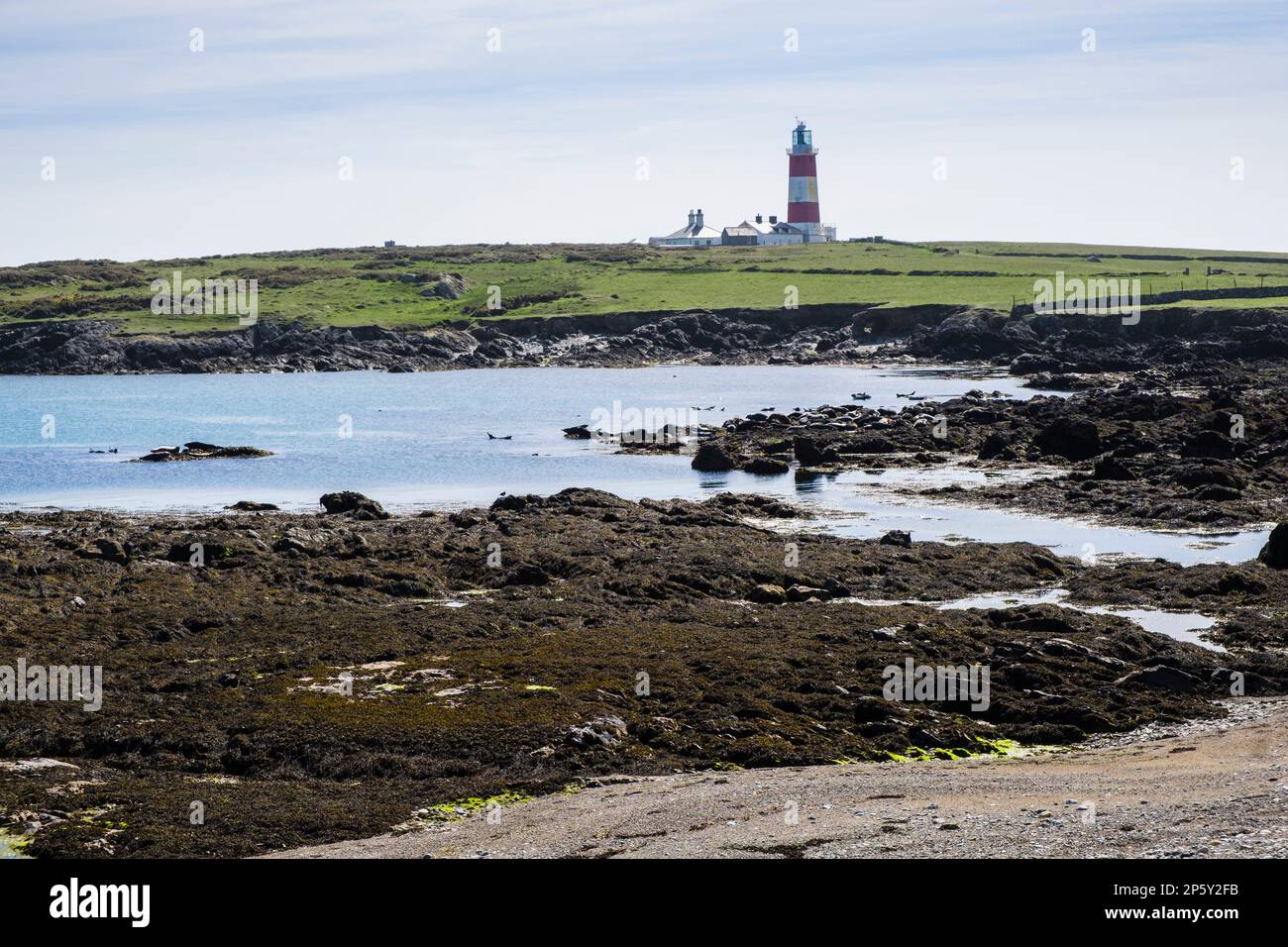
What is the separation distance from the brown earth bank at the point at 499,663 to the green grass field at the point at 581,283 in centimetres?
11139

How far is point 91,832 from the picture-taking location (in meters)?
20.7

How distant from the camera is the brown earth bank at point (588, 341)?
463 feet

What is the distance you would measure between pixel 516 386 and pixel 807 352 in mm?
35941

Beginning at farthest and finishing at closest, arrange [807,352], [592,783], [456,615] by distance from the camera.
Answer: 1. [807,352]
2. [456,615]
3. [592,783]

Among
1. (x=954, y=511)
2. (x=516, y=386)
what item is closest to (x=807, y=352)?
(x=516, y=386)

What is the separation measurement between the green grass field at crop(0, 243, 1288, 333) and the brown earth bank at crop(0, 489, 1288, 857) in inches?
4386

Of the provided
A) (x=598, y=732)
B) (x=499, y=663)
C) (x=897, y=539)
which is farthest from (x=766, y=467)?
(x=598, y=732)

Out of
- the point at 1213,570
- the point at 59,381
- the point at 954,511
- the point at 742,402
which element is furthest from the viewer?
the point at 59,381

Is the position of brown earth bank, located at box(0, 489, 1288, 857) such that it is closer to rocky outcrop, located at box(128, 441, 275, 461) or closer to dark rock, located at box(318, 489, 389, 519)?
dark rock, located at box(318, 489, 389, 519)

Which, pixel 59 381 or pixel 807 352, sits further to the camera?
pixel 807 352

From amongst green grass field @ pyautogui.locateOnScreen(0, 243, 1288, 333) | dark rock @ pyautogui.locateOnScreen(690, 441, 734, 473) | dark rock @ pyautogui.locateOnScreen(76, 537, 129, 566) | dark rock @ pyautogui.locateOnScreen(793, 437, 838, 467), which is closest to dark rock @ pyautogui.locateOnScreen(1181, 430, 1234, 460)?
dark rock @ pyautogui.locateOnScreen(793, 437, 838, 467)

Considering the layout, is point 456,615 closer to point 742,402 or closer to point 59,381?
point 742,402

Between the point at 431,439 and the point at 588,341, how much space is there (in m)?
64.9
